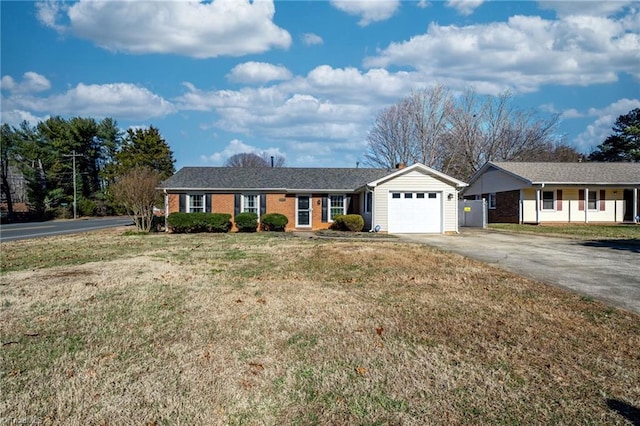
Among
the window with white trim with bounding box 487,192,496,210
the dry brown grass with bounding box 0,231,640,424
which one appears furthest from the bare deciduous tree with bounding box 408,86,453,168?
the dry brown grass with bounding box 0,231,640,424

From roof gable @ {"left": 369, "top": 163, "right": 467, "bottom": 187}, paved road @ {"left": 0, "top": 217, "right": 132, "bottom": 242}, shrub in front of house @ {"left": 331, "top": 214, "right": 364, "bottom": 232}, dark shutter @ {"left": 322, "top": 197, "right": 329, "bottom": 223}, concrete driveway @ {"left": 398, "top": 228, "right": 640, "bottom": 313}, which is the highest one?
roof gable @ {"left": 369, "top": 163, "right": 467, "bottom": 187}

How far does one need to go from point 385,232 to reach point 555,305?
49.6ft

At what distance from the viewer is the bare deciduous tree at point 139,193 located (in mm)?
21125

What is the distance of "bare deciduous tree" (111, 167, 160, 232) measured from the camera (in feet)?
69.3

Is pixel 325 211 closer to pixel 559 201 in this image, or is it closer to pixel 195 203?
pixel 195 203

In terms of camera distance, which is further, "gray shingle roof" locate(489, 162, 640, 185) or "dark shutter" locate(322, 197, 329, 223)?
"gray shingle roof" locate(489, 162, 640, 185)

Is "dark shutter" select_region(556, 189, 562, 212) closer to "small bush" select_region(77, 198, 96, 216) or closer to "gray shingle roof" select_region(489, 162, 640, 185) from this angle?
"gray shingle roof" select_region(489, 162, 640, 185)

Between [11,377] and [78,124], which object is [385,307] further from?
[78,124]

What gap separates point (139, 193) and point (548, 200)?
25.1 m

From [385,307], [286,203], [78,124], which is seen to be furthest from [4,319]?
[78,124]

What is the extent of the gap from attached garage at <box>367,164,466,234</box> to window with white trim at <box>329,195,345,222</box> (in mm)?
3606

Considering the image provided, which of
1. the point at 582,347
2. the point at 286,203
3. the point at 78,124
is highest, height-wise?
the point at 78,124

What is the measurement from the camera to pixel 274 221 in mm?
23016

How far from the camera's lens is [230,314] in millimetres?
5977
